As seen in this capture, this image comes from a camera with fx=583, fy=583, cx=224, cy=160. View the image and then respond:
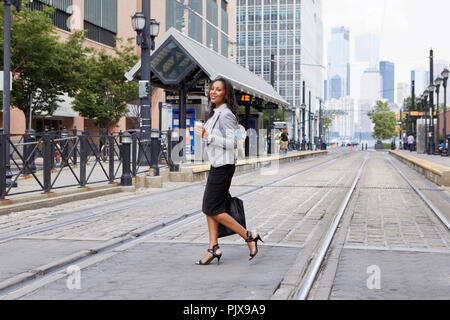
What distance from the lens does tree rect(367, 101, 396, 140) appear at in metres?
121

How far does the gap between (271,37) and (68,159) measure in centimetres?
11144

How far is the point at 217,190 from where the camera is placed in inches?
215

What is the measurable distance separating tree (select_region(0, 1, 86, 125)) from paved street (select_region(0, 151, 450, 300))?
41.6ft

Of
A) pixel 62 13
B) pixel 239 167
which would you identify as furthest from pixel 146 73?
pixel 62 13

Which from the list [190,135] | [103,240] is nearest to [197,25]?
[190,135]

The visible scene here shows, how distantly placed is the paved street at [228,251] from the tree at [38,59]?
12675 mm

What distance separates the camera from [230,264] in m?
5.66

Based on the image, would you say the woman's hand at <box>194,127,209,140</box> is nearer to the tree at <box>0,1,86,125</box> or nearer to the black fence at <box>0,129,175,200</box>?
the black fence at <box>0,129,175,200</box>

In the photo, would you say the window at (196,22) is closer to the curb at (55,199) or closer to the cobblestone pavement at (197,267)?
the curb at (55,199)

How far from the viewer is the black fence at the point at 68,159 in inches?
417

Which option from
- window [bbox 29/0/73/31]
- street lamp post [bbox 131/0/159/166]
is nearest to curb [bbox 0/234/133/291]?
street lamp post [bbox 131/0/159/166]

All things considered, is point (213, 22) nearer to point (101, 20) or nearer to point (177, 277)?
point (101, 20)
